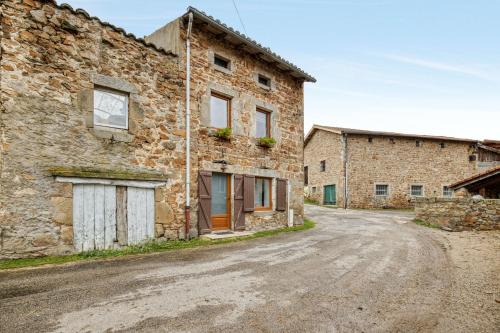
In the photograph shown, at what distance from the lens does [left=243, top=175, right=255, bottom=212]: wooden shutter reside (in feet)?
31.3

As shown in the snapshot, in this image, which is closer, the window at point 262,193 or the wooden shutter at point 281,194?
the window at point 262,193

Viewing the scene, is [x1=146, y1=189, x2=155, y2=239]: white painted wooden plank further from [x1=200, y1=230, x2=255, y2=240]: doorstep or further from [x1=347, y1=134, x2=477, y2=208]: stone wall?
[x1=347, y1=134, x2=477, y2=208]: stone wall

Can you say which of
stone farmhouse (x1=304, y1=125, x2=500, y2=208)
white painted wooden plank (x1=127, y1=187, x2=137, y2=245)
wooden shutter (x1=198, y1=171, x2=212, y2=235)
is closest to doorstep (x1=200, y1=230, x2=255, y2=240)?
wooden shutter (x1=198, y1=171, x2=212, y2=235)

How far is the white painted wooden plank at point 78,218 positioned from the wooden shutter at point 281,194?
21.9 feet

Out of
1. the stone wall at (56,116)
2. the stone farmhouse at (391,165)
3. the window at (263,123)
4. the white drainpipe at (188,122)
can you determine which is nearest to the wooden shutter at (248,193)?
the window at (263,123)

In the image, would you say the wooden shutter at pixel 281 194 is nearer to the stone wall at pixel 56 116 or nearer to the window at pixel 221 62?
the window at pixel 221 62

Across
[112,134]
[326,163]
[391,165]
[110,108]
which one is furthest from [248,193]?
[391,165]

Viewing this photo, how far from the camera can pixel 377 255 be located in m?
6.29

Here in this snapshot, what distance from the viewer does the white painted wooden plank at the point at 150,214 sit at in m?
7.09

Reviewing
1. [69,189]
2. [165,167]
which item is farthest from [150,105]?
[69,189]

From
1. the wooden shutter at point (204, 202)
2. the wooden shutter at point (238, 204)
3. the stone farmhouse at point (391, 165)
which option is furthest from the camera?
the stone farmhouse at point (391, 165)

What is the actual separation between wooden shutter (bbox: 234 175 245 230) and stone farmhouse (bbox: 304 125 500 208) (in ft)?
40.3

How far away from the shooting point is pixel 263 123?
10883 millimetres

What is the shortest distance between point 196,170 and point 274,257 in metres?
3.50
